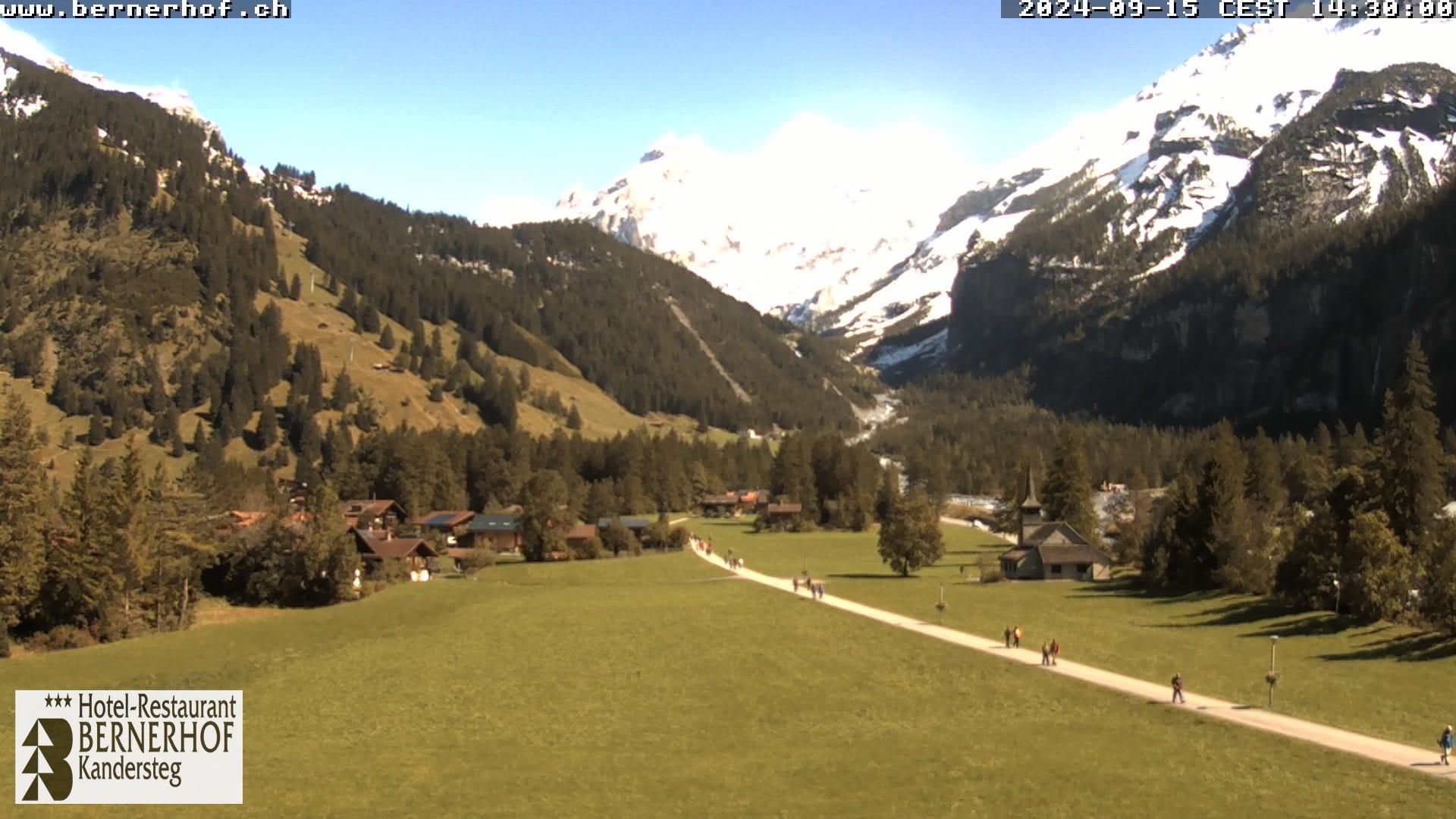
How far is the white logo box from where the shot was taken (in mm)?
39125

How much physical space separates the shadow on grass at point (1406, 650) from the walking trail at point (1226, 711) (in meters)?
13.7

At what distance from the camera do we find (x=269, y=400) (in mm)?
195375

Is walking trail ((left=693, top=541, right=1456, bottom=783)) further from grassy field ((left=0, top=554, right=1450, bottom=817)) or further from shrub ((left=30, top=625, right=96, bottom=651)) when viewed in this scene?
shrub ((left=30, top=625, right=96, bottom=651))

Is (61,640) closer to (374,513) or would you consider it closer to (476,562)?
(476,562)

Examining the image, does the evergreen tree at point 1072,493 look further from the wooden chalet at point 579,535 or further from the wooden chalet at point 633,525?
the wooden chalet at point 579,535

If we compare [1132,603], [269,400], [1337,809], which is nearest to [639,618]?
[1132,603]

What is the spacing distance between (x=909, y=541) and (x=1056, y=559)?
1361 cm

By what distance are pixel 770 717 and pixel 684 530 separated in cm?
9387

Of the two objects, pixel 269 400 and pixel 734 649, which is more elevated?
pixel 269 400

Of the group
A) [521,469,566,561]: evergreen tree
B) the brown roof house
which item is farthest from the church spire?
[521,469,566,561]: evergreen tree

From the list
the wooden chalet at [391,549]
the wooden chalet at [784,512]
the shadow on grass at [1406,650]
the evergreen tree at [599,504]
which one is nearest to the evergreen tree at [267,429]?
the evergreen tree at [599,504]

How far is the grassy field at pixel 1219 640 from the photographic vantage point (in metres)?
50.8

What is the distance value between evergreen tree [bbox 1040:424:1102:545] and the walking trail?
48663 millimetres

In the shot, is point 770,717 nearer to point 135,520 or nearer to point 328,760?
point 328,760
